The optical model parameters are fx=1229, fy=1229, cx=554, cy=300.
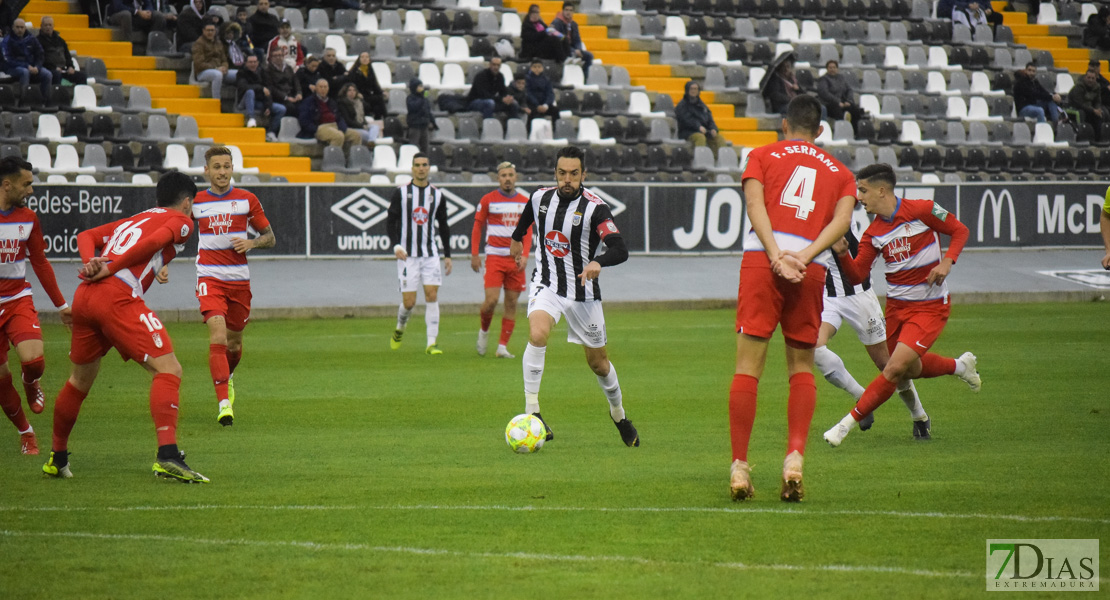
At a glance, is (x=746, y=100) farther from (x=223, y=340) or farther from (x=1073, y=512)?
(x=1073, y=512)

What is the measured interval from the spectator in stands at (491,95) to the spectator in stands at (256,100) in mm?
3949

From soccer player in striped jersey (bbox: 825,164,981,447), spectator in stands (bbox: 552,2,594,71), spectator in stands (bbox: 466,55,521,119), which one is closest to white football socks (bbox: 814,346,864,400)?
soccer player in striped jersey (bbox: 825,164,981,447)

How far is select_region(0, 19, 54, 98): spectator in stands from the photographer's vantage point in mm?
21969

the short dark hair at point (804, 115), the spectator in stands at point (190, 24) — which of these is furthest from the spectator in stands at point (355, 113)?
the short dark hair at point (804, 115)

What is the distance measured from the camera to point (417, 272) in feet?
53.6

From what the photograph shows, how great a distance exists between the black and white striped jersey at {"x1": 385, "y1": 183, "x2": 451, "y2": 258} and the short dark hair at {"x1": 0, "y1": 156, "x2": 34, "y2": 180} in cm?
755

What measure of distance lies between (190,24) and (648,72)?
10.9 metres

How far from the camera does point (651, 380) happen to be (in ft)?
42.0

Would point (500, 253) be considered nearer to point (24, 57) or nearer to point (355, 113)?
point (355, 113)

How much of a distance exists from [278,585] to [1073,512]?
3.97 meters

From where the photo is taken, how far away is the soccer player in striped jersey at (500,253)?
1570cm

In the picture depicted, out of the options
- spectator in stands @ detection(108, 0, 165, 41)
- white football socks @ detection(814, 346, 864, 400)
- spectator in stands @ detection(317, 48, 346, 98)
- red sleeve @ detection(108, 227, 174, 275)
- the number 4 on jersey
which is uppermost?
spectator in stands @ detection(108, 0, 165, 41)

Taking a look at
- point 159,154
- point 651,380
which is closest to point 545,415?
point 651,380

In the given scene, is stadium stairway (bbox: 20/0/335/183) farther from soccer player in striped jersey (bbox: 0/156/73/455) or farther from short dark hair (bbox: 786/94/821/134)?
short dark hair (bbox: 786/94/821/134)
